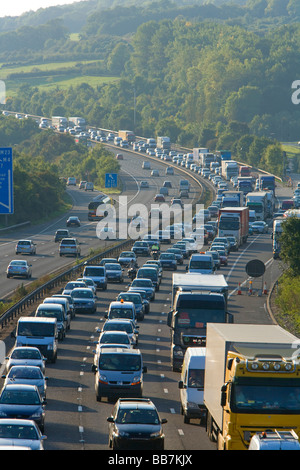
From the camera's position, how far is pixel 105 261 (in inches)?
2616

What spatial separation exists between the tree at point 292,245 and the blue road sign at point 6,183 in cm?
2512

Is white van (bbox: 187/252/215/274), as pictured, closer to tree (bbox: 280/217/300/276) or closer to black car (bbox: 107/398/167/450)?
tree (bbox: 280/217/300/276)

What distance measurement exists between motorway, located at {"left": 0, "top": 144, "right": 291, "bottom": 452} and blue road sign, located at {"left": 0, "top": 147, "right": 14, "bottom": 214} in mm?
6410

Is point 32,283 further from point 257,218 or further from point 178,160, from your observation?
point 178,160

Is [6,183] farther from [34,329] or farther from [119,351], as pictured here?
[119,351]

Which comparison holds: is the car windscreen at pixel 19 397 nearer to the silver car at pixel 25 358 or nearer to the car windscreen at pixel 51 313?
the silver car at pixel 25 358

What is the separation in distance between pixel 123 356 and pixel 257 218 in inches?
2778

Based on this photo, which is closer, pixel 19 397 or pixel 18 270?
pixel 19 397

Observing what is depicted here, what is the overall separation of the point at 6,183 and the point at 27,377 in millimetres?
15131

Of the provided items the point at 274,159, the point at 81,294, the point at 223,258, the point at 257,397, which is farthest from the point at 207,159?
the point at 257,397

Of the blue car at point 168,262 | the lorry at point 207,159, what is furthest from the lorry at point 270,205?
the lorry at point 207,159

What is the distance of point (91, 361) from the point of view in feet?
124

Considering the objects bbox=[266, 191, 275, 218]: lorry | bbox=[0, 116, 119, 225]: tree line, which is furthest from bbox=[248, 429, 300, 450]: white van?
bbox=[266, 191, 275, 218]: lorry

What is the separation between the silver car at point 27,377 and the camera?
28.8 meters
